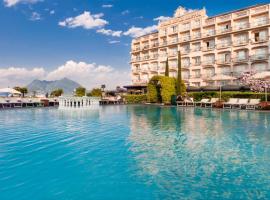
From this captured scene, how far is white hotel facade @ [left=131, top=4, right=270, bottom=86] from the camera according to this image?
44.9m

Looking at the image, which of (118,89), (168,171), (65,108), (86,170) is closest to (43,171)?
(86,170)

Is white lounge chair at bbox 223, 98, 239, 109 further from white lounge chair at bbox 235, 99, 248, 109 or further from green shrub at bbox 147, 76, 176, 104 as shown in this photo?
green shrub at bbox 147, 76, 176, 104

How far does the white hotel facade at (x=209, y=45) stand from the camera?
147ft

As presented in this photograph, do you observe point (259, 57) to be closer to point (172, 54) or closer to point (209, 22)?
point (209, 22)

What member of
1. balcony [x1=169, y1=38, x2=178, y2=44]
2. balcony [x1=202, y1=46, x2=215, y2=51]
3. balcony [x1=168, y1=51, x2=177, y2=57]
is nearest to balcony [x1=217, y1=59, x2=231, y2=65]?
balcony [x1=202, y1=46, x2=215, y2=51]

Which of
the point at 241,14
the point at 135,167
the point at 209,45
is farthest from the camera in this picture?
the point at 209,45

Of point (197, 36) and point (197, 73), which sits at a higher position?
point (197, 36)

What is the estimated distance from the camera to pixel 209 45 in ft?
171

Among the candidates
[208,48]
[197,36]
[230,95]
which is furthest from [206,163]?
[197,36]

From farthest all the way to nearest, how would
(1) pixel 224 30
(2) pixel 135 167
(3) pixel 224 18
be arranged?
(1) pixel 224 30, (3) pixel 224 18, (2) pixel 135 167

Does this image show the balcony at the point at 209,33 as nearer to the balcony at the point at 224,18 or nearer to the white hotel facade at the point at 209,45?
the white hotel facade at the point at 209,45

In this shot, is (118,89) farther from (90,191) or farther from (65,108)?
(90,191)

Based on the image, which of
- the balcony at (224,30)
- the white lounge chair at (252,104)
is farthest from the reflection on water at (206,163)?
the balcony at (224,30)

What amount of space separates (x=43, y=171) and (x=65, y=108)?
25.8m
